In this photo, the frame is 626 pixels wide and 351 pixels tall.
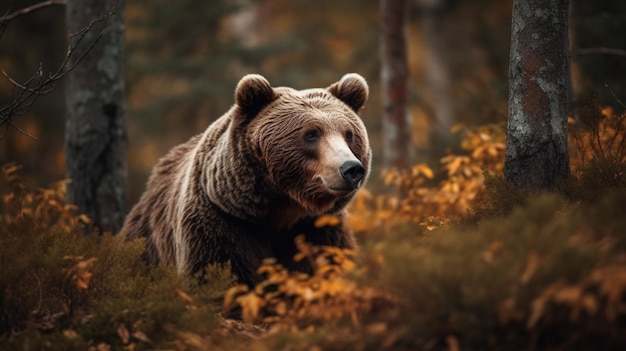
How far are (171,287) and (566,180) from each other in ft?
8.53

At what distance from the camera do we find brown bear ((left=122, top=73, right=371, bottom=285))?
5312 millimetres

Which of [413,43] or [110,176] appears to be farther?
[413,43]

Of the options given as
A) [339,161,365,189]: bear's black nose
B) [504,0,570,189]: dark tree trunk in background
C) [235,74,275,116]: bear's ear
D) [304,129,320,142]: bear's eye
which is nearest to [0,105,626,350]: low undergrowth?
[504,0,570,189]: dark tree trunk in background

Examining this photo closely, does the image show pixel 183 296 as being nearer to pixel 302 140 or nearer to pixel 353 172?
pixel 353 172

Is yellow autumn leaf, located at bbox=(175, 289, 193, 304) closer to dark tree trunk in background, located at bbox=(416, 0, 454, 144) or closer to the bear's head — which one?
the bear's head

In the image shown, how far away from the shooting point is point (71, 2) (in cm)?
727

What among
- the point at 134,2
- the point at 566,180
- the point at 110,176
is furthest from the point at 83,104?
the point at 134,2

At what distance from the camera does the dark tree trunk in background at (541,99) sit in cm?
453

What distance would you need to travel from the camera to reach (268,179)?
5.41 m

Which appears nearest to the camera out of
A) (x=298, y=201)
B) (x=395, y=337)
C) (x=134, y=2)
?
(x=395, y=337)

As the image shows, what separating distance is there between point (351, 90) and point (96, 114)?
2.93 metres

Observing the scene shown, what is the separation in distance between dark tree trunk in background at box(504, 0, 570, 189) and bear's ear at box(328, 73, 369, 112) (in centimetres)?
160

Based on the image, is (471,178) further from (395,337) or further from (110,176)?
(395,337)

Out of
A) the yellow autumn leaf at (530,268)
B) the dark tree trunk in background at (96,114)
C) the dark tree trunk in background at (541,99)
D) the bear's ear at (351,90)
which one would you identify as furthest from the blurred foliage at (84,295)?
the dark tree trunk in background at (96,114)
